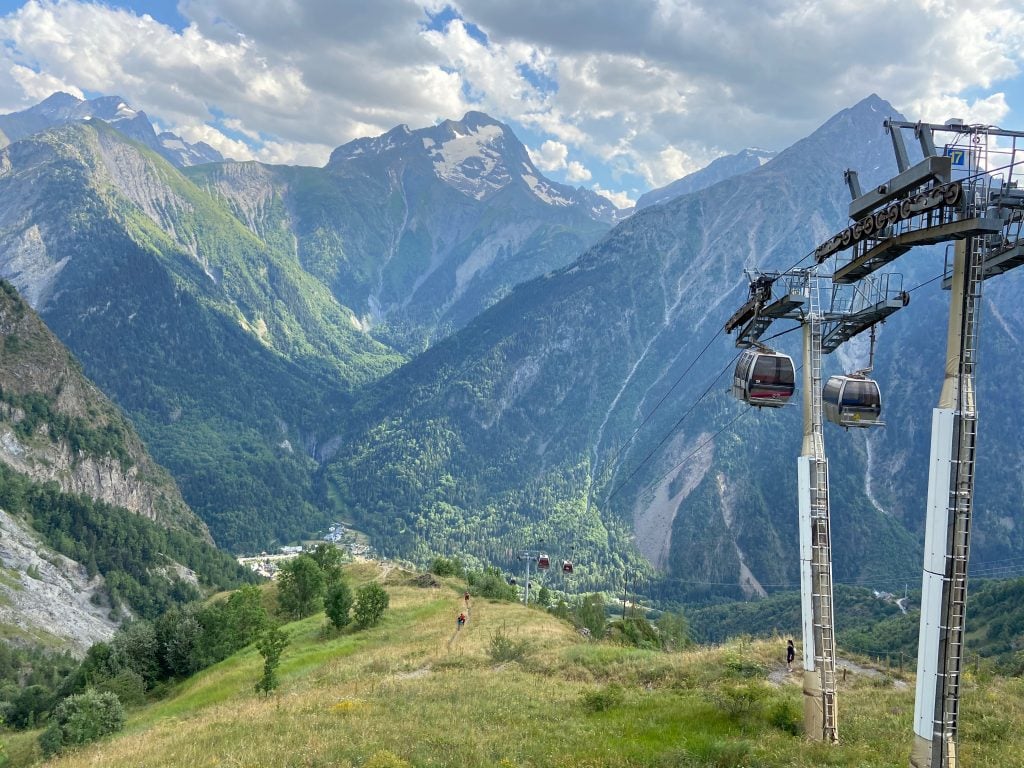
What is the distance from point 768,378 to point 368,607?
44.0 metres

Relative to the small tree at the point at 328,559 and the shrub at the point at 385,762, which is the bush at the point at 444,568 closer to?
the small tree at the point at 328,559

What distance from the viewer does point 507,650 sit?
130 feet

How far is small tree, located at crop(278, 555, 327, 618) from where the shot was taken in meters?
73.2

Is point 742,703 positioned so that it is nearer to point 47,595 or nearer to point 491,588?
point 491,588

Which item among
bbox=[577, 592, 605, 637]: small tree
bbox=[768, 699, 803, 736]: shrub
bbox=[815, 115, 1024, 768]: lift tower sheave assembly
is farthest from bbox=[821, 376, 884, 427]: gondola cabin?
bbox=[577, 592, 605, 637]: small tree

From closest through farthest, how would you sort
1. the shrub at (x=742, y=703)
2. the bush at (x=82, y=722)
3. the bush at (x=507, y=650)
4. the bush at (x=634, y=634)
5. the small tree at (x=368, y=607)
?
1. the shrub at (x=742, y=703)
2. the bush at (x=82, y=722)
3. the bush at (x=507, y=650)
4. the bush at (x=634, y=634)
5. the small tree at (x=368, y=607)

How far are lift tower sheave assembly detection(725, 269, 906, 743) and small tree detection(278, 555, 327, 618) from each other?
61526 millimetres

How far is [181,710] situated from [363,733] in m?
28.3

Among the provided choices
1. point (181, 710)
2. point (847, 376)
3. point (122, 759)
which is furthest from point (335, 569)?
point (847, 376)

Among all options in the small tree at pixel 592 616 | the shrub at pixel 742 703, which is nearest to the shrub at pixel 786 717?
the shrub at pixel 742 703

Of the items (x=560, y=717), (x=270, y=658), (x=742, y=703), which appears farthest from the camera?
(x=270, y=658)

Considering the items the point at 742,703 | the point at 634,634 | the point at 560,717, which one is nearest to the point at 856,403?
the point at 742,703

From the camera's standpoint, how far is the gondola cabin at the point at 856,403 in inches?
823

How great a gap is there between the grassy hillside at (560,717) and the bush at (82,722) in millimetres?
1670
